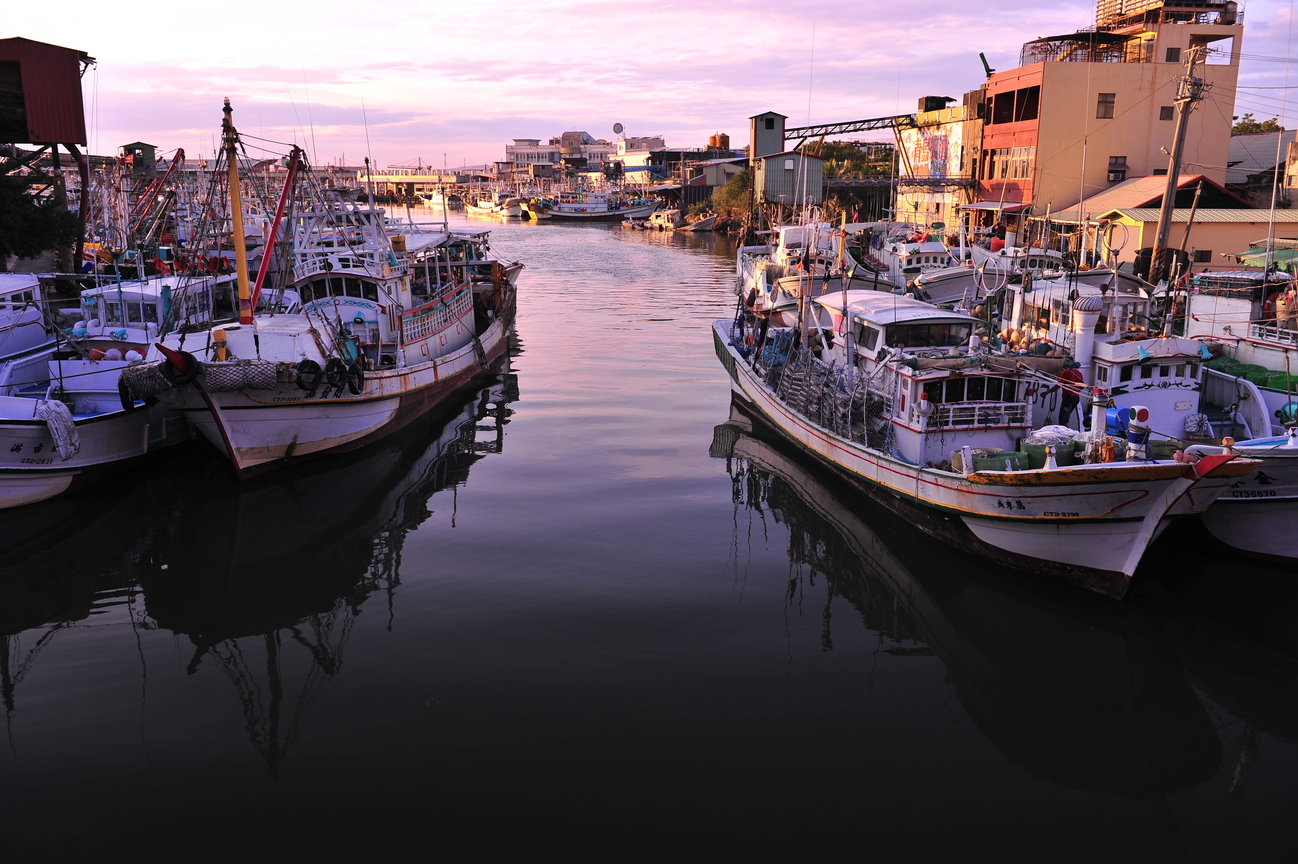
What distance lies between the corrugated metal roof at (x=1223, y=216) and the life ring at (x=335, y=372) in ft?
110

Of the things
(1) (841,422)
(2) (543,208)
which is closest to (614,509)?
(1) (841,422)

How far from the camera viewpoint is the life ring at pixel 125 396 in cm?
1756

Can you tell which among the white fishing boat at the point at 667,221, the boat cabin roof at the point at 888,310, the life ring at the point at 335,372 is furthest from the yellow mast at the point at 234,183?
the white fishing boat at the point at 667,221

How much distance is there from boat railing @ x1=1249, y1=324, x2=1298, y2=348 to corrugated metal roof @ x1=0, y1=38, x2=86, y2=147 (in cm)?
4337

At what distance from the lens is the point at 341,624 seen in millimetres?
12812

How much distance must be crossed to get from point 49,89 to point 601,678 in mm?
38692

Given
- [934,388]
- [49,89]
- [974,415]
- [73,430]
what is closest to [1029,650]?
[974,415]

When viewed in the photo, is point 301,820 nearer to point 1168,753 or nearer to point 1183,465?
point 1168,753

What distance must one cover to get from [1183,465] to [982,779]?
5.65 metres

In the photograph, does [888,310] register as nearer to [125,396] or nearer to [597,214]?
[125,396]

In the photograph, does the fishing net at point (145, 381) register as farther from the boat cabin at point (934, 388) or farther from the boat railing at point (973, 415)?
the boat railing at point (973, 415)

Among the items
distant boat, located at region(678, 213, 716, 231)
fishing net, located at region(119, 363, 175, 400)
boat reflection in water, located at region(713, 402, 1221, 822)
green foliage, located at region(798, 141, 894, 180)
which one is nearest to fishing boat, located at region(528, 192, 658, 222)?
distant boat, located at region(678, 213, 716, 231)

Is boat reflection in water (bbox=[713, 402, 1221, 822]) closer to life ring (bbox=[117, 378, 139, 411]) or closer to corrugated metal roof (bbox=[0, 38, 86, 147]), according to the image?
life ring (bbox=[117, 378, 139, 411])

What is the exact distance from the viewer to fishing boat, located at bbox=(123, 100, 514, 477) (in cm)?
1759
